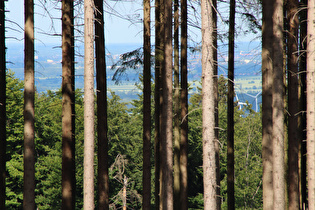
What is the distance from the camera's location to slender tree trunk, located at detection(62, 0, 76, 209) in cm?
986

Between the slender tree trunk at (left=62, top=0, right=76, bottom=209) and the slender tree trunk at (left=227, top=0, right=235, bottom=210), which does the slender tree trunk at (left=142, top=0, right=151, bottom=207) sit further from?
the slender tree trunk at (left=62, top=0, right=76, bottom=209)

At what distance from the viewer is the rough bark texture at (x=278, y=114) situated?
8.11m

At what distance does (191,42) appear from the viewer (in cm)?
1585

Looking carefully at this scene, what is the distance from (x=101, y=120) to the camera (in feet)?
35.8

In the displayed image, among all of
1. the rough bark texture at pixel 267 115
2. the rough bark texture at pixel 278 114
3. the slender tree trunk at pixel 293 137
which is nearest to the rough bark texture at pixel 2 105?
the rough bark texture at pixel 267 115

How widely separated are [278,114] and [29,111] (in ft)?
20.1

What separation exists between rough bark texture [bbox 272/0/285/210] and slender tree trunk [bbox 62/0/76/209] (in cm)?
536

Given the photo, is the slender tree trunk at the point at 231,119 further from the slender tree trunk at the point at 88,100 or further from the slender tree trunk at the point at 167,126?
the slender tree trunk at the point at 88,100

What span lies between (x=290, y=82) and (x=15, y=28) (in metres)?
8.52

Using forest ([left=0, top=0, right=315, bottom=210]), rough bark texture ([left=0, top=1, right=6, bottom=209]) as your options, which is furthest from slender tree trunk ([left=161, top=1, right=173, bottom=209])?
rough bark texture ([left=0, top=1, right=6, bottom=209])

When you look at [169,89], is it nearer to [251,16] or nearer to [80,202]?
[251,16]

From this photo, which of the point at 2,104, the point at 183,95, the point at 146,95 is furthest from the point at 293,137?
the point at 2,104

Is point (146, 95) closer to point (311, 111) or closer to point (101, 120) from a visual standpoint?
point (101, 120)

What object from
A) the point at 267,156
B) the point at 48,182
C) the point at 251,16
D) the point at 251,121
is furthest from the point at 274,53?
the point at 251,121
